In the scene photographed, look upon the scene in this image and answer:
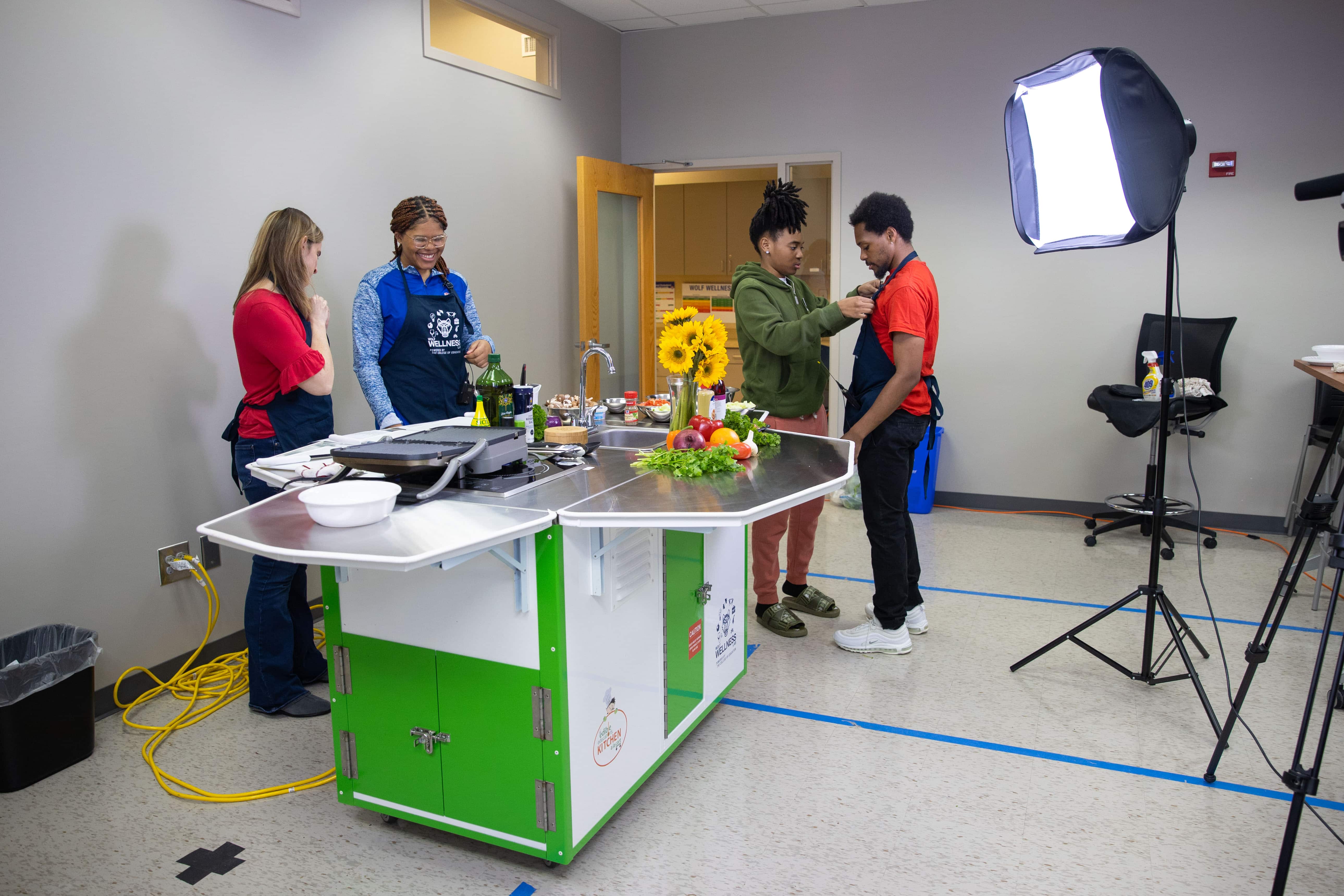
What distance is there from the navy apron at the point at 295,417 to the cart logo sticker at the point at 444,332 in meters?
0.45

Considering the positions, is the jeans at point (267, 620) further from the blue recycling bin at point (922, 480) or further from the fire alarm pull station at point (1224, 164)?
the fire alarm pull station at point (1224, 164)

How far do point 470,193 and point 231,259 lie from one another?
1561mm

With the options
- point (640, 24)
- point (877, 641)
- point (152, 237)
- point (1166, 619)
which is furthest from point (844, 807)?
point (640, 24)

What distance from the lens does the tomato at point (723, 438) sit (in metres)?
2.45

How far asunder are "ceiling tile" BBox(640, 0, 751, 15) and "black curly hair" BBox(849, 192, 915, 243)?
283cm

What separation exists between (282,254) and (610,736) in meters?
1.75

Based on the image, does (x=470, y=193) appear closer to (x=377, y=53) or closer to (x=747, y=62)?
(x=377, y=53)

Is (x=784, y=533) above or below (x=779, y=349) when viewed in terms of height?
below

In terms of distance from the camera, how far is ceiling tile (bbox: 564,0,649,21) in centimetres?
516

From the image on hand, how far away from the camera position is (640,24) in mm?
5660

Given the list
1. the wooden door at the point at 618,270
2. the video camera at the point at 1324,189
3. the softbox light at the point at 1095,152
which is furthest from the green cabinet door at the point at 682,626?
the wooden door at the point at 618,270

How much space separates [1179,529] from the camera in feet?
16.1

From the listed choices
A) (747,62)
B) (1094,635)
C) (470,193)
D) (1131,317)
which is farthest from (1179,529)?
(470,193)

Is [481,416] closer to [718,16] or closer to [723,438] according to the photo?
[723,438]
